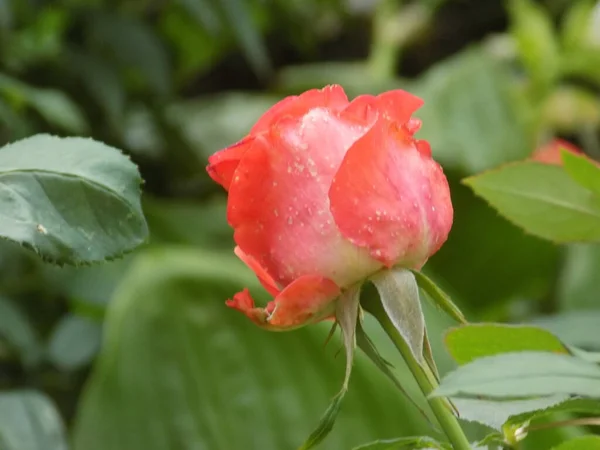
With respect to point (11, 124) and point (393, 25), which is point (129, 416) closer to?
point (11, 124)

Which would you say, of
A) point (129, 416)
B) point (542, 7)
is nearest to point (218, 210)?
point (129, 416)

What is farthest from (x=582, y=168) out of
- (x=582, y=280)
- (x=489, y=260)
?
(x=489, y=260)

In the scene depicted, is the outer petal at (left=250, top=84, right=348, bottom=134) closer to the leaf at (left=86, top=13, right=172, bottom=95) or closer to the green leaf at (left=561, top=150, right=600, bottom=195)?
the green leaf at (left=561, top=150, right=600, bottom=195)

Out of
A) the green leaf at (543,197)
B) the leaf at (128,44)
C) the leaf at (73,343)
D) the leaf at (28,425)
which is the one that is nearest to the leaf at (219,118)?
the leaf at (128,44)

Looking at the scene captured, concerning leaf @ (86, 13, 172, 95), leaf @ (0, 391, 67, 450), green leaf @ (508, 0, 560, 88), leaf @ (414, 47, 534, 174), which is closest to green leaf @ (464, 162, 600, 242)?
leaf @ (0, 391, 67, 450)

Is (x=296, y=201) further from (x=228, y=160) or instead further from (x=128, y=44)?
(x=128, y=44)

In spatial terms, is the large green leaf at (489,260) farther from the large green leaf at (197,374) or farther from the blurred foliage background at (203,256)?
the large green leaf at (197,374)
